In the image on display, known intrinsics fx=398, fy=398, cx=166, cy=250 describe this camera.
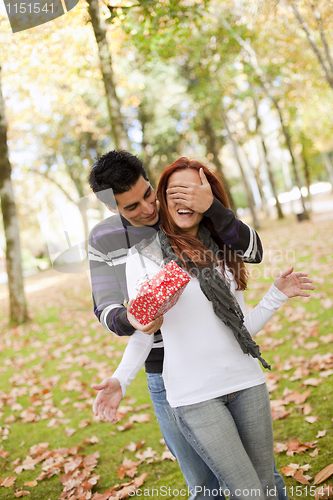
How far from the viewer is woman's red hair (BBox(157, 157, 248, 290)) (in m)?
2.08

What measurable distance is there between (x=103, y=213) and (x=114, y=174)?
2.46 ft

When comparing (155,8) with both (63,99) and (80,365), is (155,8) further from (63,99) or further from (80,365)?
(63,99)

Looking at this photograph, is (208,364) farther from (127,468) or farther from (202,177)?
(127,468)

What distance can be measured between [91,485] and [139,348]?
2399 millimetres

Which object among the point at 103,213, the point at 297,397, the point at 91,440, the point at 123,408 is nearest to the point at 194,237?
the point at 103,213

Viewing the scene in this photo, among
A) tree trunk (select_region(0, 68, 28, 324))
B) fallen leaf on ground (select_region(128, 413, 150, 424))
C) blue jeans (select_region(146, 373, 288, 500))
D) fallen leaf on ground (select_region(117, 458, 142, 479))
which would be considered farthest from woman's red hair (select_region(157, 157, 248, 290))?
tree trunk (select_region(0, 68, 28, 324))

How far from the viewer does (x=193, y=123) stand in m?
21.1

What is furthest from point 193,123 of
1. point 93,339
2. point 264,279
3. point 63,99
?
point 93,339

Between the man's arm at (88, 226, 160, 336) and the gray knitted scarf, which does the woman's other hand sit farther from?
the gray knitted scarf

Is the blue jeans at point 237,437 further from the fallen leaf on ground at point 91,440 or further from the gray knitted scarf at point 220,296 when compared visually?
the fallen leaf on ground at point 91,440

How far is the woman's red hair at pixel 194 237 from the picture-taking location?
2.08 metres

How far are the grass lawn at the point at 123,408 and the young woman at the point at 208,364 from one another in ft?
4.89

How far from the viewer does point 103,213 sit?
3.11 metres

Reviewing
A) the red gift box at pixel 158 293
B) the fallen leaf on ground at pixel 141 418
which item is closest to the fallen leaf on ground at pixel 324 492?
the red gift box at pixel 158 293
